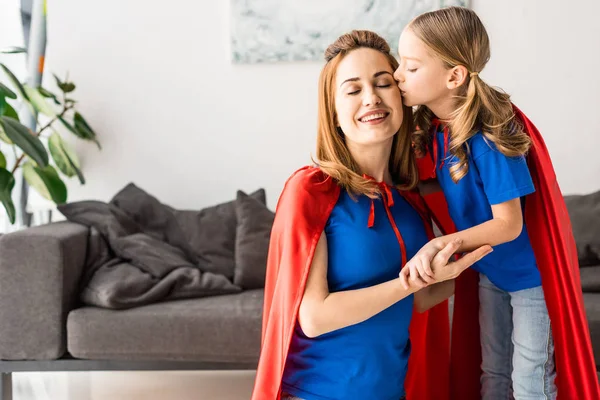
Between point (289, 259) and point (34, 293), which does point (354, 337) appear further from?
point (34, 293)

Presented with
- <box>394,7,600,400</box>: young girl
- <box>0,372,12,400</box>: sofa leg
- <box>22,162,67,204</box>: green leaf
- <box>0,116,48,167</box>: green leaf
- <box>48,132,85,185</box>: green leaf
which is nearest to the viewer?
<box>394,7,600,400</box>: young girl

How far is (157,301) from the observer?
309 centimetres

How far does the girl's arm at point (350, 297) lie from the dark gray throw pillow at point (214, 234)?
202cm

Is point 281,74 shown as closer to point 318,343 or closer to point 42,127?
point 42,127

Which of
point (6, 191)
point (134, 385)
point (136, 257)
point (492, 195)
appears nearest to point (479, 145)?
point (492, 195)

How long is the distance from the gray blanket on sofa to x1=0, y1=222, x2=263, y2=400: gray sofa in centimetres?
9

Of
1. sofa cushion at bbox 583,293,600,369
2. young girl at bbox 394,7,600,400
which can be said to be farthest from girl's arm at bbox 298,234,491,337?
sofa cushion at bbox 583,293,600,369

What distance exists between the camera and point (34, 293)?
291cm

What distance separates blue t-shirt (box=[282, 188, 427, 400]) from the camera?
1479 mm

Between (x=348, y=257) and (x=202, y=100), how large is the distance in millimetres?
2741

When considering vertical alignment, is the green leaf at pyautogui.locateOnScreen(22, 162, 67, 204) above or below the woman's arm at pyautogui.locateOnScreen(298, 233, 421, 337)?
above

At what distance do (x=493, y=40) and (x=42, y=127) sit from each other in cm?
270

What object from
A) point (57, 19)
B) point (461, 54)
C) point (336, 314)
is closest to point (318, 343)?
point (336, 314)

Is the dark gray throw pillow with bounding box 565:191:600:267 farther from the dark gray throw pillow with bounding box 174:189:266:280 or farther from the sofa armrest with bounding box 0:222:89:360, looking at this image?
the sofa armrest with bounding box 0:222:89:360
